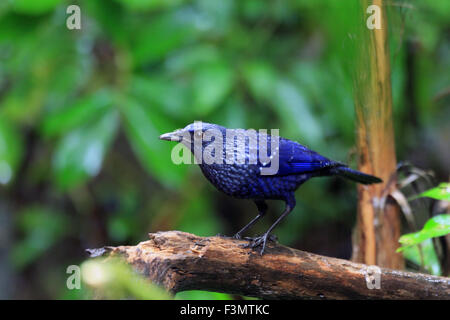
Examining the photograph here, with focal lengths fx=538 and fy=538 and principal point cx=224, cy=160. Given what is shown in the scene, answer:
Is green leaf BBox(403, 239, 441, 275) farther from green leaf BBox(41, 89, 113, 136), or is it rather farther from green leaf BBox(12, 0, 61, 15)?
green leaf BBox(12, 0, 61, 15)

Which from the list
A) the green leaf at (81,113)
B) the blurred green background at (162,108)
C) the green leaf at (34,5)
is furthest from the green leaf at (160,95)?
the green leaf at (34,5)

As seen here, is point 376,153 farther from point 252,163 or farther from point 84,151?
point 84,151

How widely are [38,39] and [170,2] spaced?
121 cm

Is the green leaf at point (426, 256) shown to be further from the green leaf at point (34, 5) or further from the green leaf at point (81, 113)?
the green leaf at point (34, 5)

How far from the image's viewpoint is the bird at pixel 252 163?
233cm

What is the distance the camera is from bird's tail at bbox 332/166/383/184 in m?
2.76

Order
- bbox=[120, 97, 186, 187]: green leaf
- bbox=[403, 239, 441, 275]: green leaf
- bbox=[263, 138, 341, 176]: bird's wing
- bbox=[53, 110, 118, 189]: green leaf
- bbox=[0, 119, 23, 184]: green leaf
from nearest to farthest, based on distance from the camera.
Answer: bbox=[263, 138, 341, 176]: bird's wing < bbox=[403, 239, 441, 275]: green leaf < bbox=[120, 97, 186, 187]: green leaf < bbox=[53, 110, 118, 189]: green leaf < bbox=[0, 119, 23, 184]: green leaf

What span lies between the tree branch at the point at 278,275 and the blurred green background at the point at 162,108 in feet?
3.20

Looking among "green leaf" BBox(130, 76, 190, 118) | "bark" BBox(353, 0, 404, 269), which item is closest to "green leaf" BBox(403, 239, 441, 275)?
"bark" BBox(353, 0, 404, 269)

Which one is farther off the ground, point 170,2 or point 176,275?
point 170,2

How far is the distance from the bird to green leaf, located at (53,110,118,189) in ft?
6.49
